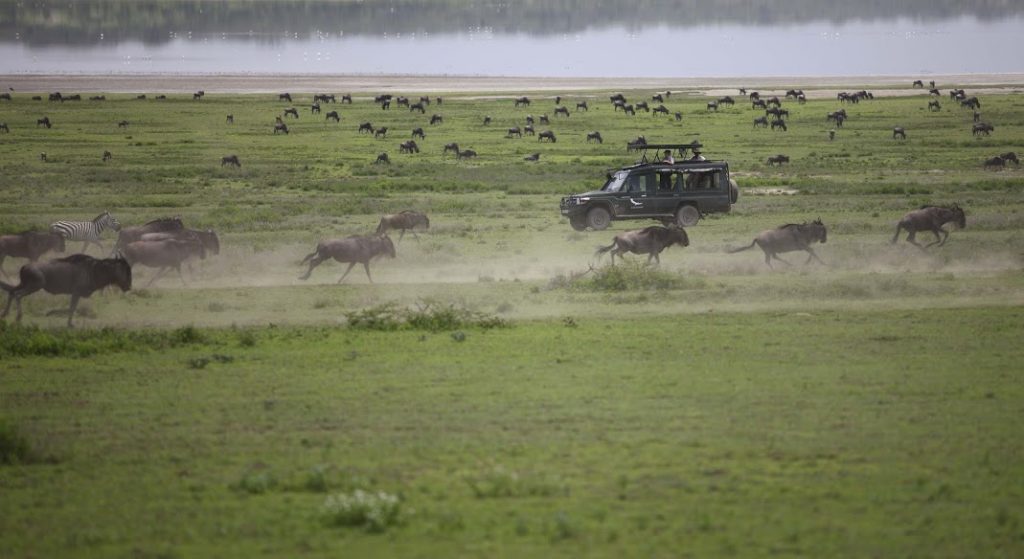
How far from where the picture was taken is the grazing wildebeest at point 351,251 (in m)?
24.8

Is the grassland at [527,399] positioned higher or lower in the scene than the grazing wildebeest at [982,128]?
lower

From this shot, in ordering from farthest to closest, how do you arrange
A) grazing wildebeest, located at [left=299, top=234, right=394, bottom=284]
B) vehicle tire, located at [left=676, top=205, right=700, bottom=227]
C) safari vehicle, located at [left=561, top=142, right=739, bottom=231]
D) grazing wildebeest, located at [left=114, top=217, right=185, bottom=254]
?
vehicle tire, located at [left=676, top=205, right=700, bottom=227], safari vehicle, located at [left=561, top=142, right=739, bottom=231], grazing wildebeest, located at [left=114, top=217, right=185, bottom=254], grazing wildebeest, located at [left=299, top=234, right=394, bottom=284]

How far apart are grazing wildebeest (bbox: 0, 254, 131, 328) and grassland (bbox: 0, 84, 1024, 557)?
603 millimetres

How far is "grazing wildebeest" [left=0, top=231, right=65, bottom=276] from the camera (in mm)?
24469

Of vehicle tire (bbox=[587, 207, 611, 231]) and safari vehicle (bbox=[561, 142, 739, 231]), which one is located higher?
safari vehicle (bbox=[561, 142, 739, 231])

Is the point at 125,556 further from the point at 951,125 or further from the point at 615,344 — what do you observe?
the point at 951,125

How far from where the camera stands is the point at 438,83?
11506 centimetres

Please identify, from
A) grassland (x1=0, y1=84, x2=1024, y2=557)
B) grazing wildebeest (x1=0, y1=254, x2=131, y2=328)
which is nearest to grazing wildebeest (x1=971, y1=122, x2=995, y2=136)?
grassland (x1=0, y1=84, x2=1024, y2=557)

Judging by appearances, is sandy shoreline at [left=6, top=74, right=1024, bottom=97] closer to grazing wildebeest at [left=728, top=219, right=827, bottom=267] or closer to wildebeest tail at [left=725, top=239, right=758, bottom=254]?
wildebeest tail at [left=725, top=239, right=758, bottom=254]

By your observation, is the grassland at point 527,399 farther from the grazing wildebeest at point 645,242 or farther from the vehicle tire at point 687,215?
the grazing wildebeest at point 645,242

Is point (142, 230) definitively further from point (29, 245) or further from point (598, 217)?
point (598, 217)

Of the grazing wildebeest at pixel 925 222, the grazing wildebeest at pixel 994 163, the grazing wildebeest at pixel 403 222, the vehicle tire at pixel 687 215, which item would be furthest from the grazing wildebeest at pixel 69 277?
the grazing wildebeest at pixel 994 163

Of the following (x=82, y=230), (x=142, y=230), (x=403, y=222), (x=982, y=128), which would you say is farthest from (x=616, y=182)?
(x=982, y=128)

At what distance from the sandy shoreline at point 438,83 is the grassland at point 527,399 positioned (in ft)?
235
